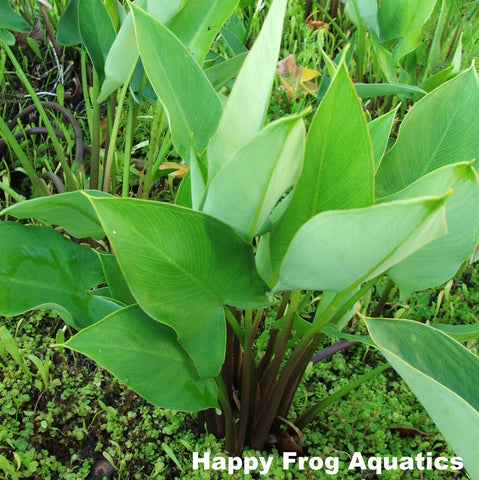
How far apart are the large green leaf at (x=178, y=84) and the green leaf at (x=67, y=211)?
0.13 metres

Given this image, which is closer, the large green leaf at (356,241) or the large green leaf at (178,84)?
the large green leaf at (356,241)

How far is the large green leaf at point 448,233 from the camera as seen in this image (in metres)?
0.46

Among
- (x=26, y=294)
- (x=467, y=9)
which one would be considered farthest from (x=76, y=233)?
(x=467, y=9)

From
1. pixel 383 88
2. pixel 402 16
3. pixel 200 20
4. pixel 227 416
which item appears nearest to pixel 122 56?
pixel 200 20

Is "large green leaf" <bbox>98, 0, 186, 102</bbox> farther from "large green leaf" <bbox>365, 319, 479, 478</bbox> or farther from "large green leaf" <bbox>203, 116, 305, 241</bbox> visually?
"large green leaf" <bbox>365, 319, 479, 478</bbox>

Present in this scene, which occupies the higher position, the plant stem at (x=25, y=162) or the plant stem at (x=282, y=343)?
the plant stem at (x=25, y=162)

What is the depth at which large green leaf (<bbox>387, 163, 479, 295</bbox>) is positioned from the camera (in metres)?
0.46

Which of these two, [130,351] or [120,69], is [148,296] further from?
[120,69]

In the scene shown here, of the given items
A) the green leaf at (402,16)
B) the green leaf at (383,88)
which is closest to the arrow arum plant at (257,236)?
the green leaf at (383,88)

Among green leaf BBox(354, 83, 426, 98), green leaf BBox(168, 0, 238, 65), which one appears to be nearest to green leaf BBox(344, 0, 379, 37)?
green leaf BBox(354, 83, 426, 98)

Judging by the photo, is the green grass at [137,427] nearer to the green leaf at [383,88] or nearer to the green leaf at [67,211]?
the green leaf at [67,211]

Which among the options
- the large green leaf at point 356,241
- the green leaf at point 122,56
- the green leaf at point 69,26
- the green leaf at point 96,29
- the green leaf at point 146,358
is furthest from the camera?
the green leaf at point 69,26

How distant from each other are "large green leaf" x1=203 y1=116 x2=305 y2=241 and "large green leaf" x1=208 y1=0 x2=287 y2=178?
0.07 ft

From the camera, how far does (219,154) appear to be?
0.53 m
